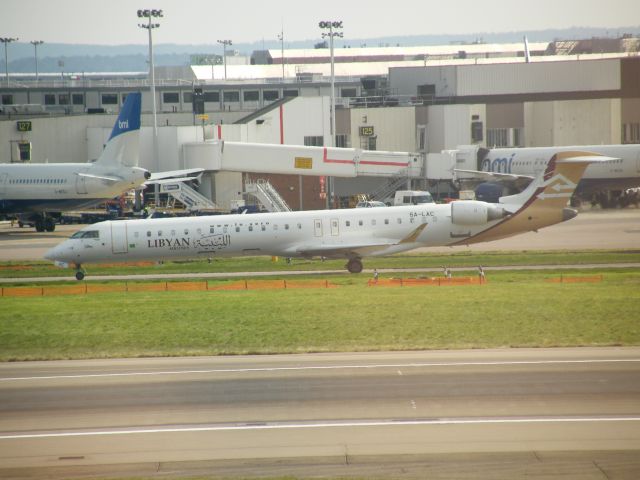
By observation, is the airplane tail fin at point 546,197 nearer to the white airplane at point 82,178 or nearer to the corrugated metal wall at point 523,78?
the white airplane at point 82,178

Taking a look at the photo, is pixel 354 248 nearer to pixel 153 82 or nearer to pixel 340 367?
pixel 340 367

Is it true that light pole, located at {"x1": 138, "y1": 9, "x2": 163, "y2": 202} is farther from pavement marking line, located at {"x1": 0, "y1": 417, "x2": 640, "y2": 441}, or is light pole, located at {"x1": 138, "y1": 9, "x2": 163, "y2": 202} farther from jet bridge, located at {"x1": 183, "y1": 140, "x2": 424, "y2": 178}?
pavement marking line, located at {"x1": 0, "y1": 417, "x2": 640, "y2": 441}

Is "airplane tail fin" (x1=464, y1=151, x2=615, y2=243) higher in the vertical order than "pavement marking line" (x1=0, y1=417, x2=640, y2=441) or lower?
higher

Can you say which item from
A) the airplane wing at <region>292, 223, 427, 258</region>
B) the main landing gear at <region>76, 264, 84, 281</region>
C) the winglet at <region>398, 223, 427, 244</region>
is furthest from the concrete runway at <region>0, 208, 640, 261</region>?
the main landing gear at <region>76, 264, 84, 281</region>

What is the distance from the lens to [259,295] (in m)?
41.2

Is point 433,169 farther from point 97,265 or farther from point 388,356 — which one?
point 388,356

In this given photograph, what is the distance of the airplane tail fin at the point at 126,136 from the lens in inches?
2968

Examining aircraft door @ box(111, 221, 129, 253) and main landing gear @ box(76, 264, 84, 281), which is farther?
aircraft door @ box(111, 221, 129, 253)

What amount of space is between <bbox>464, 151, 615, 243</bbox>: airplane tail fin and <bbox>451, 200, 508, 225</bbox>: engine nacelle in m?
0.74

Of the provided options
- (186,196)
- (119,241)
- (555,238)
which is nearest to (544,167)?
(555,238)

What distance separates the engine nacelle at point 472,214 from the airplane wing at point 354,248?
1728 mm

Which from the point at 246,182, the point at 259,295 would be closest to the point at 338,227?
the point at 259,295

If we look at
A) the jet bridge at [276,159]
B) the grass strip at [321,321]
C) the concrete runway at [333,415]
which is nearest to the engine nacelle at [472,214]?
the grass strip at [321,321]

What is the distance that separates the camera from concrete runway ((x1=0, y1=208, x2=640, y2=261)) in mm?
60031
